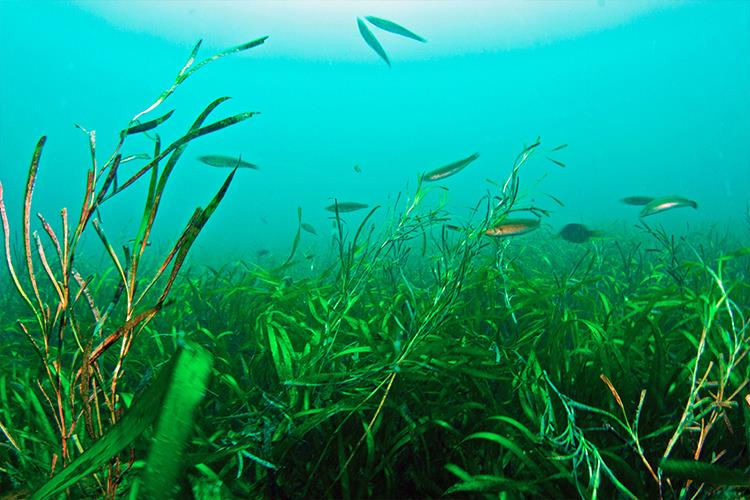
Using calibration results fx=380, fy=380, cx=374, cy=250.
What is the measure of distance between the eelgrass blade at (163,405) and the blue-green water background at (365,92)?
46.0m

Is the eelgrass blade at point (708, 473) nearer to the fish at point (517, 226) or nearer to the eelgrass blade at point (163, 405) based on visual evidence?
the eelgrass blade at point (163, 405)

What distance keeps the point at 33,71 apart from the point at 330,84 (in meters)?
73.2

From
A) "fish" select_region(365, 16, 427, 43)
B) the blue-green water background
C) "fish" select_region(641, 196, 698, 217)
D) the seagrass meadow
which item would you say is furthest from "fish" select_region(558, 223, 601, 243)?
the blue-green water background

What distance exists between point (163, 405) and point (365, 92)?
140 meters

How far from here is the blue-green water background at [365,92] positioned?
7494 cm

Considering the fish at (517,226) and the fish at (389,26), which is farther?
the fish at (389,26)

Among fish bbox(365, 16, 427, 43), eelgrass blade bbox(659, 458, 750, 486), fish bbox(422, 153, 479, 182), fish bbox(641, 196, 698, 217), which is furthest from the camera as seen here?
fish bbox(365, 16, 427, 43)

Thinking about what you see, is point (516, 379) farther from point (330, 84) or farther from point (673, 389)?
point (330, 84)

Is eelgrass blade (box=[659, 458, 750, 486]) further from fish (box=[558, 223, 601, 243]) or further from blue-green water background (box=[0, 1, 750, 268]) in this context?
blue-green water background (box=[0, 1, 750, 268])

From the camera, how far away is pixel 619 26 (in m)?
82.3

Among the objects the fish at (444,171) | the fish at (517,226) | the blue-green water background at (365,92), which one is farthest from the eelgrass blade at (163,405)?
the blue-green water background at (365,92)

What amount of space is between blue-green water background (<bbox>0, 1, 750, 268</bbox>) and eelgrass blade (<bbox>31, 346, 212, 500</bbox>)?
45963 mm

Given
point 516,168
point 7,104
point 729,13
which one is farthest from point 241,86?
point 516,168

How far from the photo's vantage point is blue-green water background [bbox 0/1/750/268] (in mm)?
74938
